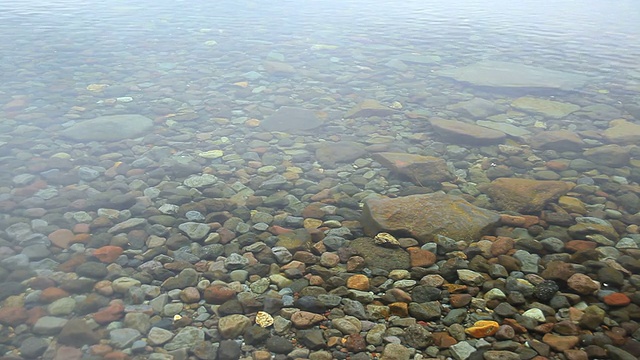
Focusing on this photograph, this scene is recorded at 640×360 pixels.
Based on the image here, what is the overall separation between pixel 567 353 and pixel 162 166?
14.7ft

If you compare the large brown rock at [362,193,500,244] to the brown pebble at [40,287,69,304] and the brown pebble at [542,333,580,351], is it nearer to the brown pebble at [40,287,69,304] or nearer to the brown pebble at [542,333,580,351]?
the brown pebble at [542,333,580,351]

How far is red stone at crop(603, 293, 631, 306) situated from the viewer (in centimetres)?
350

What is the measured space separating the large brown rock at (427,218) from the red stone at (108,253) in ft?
6.94

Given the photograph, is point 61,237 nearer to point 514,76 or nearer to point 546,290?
point 546,290

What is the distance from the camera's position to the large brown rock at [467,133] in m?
6.54

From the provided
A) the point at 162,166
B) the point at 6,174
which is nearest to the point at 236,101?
the point at 162,166

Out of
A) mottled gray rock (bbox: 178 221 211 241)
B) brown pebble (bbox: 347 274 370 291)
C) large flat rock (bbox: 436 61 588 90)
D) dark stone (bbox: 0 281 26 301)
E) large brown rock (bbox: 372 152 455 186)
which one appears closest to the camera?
dark stone (bbox: 0 281 26 301)

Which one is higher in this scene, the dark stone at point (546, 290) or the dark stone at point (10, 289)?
the dark stone at point (546, 290)

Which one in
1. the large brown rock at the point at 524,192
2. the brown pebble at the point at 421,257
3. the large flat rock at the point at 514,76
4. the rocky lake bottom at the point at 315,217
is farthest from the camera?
the large flat rock at the point at 514,76

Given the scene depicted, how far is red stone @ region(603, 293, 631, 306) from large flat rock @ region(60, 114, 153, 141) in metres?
5.62

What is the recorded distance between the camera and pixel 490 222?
14.8 feet

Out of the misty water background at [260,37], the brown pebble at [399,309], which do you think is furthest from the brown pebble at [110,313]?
the misty water background at [260,37]

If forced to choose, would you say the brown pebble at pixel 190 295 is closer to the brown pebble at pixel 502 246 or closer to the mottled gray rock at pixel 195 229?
the mottled gray rock at pixel 195 229

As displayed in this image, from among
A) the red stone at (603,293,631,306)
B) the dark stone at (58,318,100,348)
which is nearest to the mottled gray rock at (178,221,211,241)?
the dark stone at (58,318,100,348)
